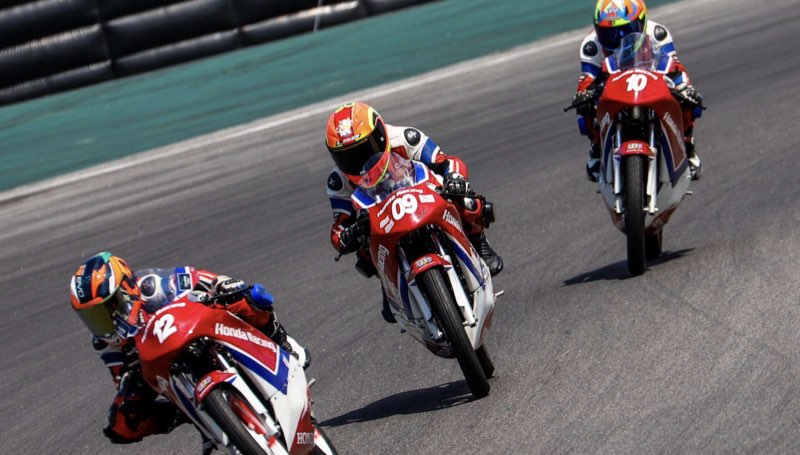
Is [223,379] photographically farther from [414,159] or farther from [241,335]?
[414,159]

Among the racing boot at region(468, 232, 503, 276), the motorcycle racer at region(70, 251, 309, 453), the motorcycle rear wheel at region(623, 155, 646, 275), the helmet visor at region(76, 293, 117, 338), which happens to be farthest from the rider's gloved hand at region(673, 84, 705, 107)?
the helmet visor at region(76, 293, 117, 338)

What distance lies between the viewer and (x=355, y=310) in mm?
8891

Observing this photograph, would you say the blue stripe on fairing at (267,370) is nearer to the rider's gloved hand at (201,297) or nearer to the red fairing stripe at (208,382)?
the red fairing stripe at (208,382)

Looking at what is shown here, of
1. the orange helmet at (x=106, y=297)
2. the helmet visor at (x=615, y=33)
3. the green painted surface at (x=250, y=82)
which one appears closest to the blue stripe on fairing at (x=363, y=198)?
the orange helmet at (x=106, y=297)

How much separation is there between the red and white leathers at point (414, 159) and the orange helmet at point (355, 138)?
17cm

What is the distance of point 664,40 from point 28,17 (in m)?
13.0

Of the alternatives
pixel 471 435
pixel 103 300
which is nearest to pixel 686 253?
pixel 471 435

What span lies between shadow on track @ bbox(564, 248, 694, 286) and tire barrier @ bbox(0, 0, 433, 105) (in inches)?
510

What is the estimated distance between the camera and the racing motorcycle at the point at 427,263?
6.00 m

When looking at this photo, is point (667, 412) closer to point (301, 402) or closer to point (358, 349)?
point (301, 402)

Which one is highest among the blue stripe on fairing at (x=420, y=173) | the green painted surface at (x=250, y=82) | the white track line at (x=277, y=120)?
the blue stripe on fairing at (x=420, y=173)

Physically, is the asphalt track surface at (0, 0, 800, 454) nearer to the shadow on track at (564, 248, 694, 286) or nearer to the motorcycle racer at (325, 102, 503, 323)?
the shadow on track at (564, 248, 694, 286)

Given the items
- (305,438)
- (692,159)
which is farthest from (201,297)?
(692,159)

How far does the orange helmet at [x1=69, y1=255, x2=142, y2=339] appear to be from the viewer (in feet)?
17.3
